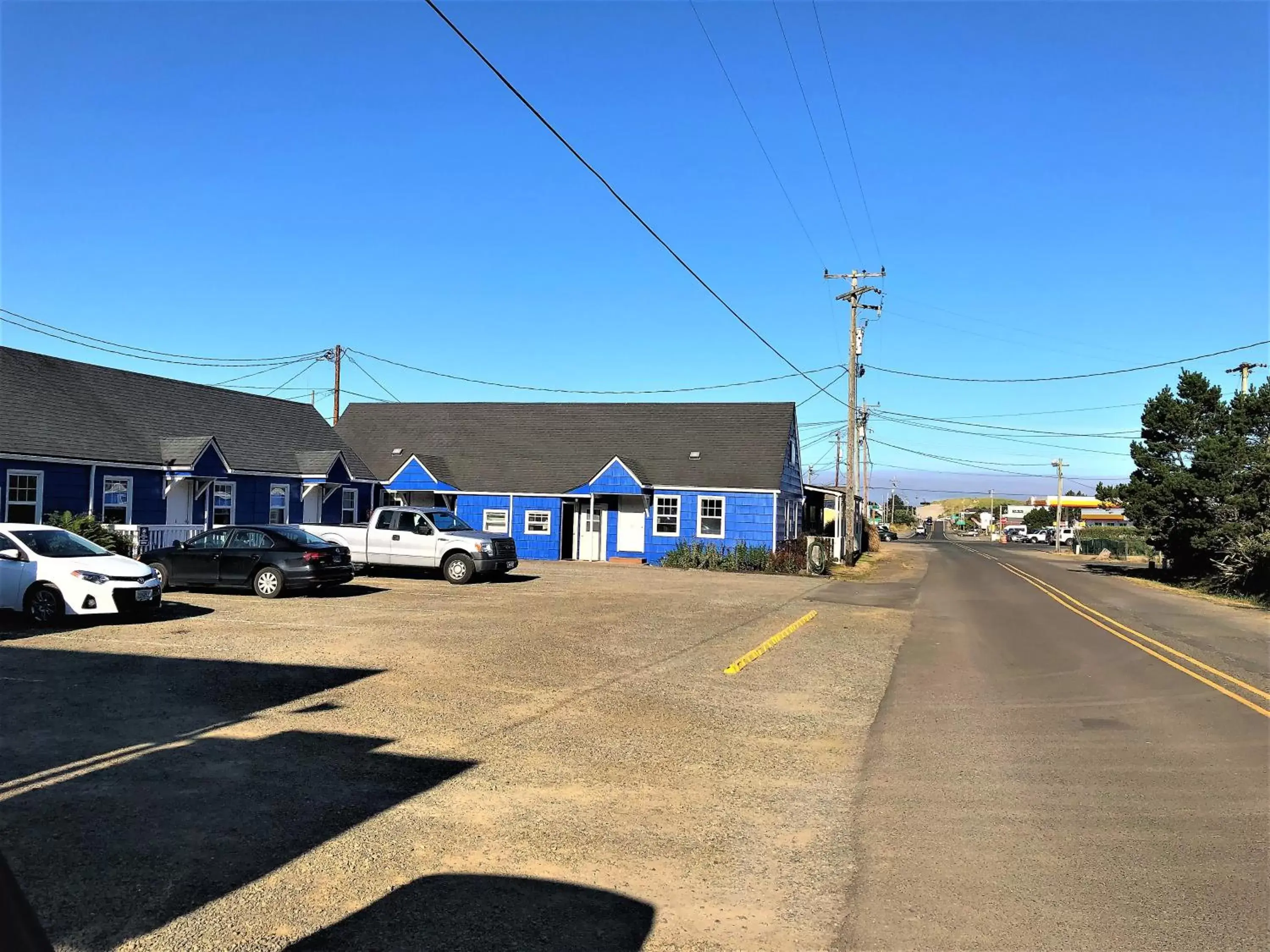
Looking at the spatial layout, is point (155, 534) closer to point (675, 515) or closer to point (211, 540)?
point (211, 540)

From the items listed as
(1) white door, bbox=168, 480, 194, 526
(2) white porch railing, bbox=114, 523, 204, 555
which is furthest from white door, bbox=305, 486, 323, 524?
(2) white porch railing, bbox=114, 523, 204, 555

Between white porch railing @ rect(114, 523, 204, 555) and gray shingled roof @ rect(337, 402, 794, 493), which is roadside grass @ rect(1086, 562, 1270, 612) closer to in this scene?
gray shingled roof @ rect(337, 402, 794, 493)

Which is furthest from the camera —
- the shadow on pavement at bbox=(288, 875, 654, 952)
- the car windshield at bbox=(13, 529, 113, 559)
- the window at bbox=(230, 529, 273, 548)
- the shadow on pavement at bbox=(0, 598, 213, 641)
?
the window at bbox=(230, 529, 273, 548)

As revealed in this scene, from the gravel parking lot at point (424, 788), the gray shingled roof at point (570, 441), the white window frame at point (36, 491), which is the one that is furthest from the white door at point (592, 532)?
the gravel parking lot at point (424, 788)

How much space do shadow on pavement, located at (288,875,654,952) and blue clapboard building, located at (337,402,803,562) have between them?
94.8ft

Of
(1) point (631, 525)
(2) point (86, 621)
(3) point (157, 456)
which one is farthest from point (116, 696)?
(1) point (631, 525)

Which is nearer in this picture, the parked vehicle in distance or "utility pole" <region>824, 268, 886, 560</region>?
the parked vehicle in distance

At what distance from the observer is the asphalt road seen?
447 centimetres

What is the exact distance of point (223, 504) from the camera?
28469 mm

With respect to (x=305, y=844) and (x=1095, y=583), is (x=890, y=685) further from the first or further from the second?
(x=1095, y=583)

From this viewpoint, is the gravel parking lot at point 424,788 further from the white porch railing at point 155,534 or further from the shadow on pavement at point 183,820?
the white porch railing at point 155,534

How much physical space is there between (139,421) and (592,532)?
1596cm

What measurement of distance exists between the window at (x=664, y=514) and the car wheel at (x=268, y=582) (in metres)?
18.5

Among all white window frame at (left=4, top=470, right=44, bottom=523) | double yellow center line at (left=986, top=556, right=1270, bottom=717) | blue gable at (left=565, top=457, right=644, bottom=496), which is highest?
blue gable at (left=565, top=457, right=644, bottom=496)
